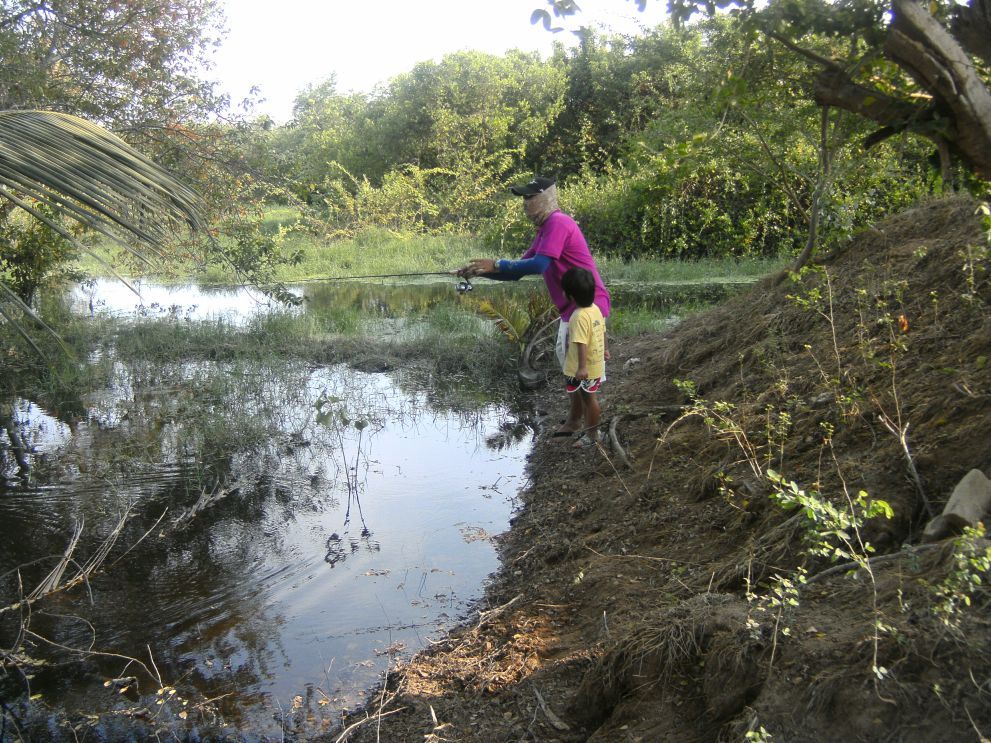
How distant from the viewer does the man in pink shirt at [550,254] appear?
19.1 ft

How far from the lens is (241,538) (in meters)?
5.30

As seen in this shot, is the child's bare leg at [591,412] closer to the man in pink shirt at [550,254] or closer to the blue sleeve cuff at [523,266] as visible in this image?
the man in pink shirt at [550,254]

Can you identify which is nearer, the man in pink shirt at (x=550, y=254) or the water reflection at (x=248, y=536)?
the water reflection at (x=248, y=536)

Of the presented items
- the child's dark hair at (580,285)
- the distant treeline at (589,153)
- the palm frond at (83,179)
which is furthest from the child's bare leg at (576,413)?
the palm frond at (83,179)

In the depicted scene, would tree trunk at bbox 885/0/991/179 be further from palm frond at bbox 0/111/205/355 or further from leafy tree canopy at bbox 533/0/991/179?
palm frond at bbox 0/111/205/355

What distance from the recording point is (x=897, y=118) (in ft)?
11.2

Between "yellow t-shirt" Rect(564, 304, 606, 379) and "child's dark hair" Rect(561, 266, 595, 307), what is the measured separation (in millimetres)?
83

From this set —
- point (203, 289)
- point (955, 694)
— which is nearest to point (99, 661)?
point (955, 694)

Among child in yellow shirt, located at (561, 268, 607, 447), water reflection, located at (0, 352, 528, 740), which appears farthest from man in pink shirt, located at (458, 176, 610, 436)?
water reflection, located at (0, 352, 528, 740)

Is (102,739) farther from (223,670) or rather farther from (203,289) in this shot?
(203,289)

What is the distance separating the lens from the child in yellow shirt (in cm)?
578

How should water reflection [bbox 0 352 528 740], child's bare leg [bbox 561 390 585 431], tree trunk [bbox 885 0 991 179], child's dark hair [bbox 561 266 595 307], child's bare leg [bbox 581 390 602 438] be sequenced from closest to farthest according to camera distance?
tree trunk [bbox 885 0 991 179]
water reflection [bbox 0 352 528 740]
child's dark hair [bbox 561 266 595 307]
child's bare leg [bbox 581 390 602 438]
child's bare leg [bbox 561 390 585 431]

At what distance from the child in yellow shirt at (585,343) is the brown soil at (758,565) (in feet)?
1.21

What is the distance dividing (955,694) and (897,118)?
217 cm
